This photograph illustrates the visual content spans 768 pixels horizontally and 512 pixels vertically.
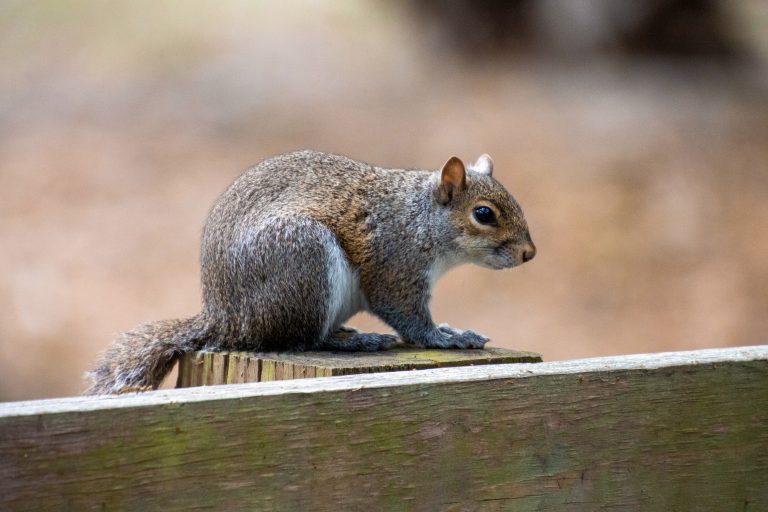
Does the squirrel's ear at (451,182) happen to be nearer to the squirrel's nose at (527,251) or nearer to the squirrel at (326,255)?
the squirrel at (326,255)

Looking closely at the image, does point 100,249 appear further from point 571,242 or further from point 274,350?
point 274,350

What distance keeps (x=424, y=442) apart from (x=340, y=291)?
60.0 inches

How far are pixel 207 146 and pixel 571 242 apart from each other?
11.7ft

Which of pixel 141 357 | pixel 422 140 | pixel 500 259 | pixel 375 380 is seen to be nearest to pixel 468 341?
pixel 500 259

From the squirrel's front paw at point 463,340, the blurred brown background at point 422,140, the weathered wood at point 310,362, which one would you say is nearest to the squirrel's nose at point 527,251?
the squirrel's front paw at point 463,340

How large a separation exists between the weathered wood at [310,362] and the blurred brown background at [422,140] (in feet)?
18.3

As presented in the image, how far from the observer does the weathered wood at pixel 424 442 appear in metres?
1.80

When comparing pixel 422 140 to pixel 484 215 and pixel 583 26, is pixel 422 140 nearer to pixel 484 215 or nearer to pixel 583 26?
pixel 583 26

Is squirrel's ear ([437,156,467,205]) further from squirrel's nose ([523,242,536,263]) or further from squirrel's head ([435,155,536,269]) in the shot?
squirrel's nose ([523,242,536,263])

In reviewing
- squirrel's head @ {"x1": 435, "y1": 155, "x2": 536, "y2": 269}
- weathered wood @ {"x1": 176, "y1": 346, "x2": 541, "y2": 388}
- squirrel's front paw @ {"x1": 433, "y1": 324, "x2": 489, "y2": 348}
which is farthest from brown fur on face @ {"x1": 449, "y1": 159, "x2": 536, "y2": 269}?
weathered wood @ {"x1": 176, "y1": 346, "x2": 541, "y2": 388}

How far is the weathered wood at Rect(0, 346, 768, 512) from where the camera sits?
70.9 inches

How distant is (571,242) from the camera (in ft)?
31.9

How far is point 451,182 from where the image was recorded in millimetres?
3906

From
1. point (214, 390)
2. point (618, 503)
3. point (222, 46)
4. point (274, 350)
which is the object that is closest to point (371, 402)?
point (214, 390)
